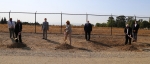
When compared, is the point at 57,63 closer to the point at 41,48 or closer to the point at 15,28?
the point at 41,48

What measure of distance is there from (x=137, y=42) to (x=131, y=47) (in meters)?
2.79

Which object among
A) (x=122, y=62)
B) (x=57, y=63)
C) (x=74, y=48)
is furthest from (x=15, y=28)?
(x=122, y=62)

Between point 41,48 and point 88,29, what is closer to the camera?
point 41,48

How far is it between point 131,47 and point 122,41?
112 inches

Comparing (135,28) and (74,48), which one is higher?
(135,28)

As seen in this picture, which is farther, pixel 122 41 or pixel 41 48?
pixel 122 41

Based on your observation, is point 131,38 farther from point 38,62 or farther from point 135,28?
point 38,62

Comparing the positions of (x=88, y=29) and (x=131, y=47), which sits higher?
(x=88, y=29)

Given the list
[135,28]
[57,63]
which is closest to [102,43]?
[135,28]

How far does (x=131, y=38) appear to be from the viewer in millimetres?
17500

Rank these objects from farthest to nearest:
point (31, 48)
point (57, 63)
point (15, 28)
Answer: point (15, 28)
point (31, 48)
point (57, 63)

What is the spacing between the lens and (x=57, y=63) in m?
10.2

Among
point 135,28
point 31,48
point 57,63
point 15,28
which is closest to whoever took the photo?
point 57,63

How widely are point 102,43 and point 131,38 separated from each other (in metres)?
2.18
